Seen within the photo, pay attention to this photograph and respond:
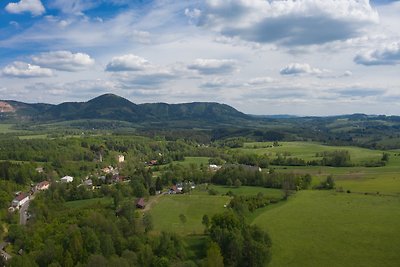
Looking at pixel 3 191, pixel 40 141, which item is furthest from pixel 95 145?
pixel 3 191

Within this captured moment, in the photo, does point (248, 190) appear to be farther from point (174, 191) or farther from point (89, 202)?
point (89, 202)

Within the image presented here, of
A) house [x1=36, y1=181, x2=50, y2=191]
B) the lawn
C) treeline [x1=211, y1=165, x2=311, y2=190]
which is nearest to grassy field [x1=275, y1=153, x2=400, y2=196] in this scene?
treeline [x1=211, y1=165, x2=311, y2=190]

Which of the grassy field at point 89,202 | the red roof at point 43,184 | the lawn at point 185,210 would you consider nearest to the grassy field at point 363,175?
the lawn at point 185,210

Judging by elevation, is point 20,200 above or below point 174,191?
below

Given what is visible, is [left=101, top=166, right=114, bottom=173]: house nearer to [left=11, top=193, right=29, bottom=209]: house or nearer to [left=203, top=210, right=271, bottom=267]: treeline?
[left=11, top=193, right=29, bottom=209]: house

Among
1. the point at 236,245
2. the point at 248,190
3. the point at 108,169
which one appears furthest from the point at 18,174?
the point at 236,245

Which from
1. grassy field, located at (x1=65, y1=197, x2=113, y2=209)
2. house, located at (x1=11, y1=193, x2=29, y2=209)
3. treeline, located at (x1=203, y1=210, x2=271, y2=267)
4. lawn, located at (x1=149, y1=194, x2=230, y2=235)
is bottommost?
house, located at (x1=11, y1=193, x2=29, y2=209)

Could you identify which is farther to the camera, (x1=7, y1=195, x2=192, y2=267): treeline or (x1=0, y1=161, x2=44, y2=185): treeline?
(x1=0, y1=161, x2=44, y2=185): treeline
